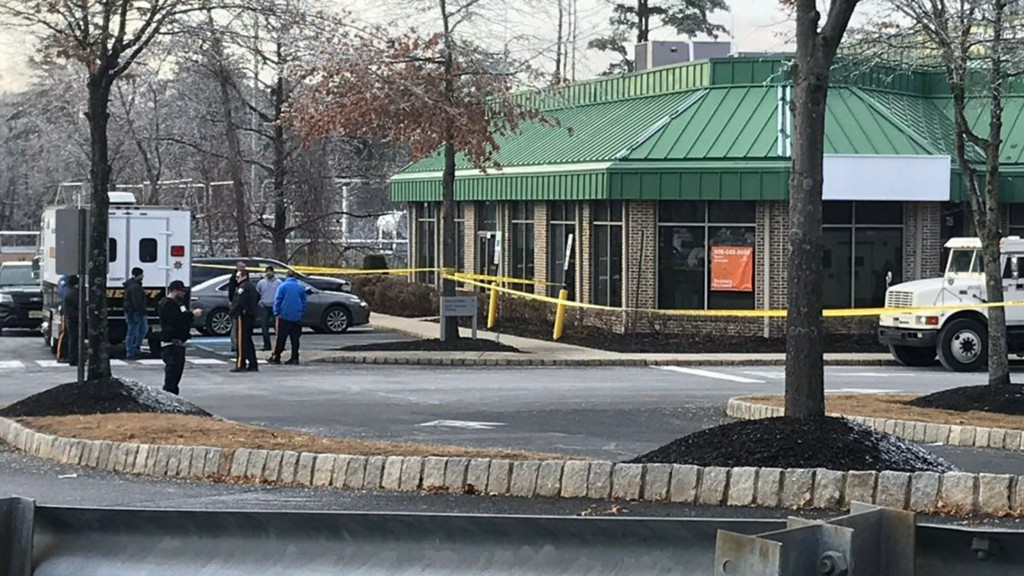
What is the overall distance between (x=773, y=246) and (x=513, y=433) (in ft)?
54.5

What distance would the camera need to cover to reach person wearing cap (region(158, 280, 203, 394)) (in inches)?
757

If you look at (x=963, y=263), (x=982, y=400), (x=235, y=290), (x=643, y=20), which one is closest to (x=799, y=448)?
(x=982, y=400)

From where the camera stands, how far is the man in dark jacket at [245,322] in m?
25.0

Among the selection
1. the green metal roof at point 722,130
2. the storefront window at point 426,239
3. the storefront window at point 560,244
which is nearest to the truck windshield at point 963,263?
the green metal roof at point 722,130

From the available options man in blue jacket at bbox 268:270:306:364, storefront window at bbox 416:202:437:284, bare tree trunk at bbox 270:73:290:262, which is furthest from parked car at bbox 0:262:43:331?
storefront window at bbox 416:202:437:284

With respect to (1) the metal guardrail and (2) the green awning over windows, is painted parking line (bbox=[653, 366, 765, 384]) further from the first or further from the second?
(1) the metal guardrail

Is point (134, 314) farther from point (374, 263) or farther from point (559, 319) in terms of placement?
point (374, 263)

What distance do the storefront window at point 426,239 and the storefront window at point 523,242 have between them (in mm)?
6346

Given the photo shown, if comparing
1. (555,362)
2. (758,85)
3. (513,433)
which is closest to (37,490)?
(513,433)

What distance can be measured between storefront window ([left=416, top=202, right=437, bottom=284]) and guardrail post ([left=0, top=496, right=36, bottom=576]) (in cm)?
4037

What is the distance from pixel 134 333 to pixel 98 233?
38.7 feet

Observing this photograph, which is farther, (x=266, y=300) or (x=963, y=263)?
(x=266, y=300)

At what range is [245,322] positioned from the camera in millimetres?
25125

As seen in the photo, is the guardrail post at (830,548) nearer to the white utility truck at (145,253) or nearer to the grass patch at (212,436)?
the grass patch at (212,436)
